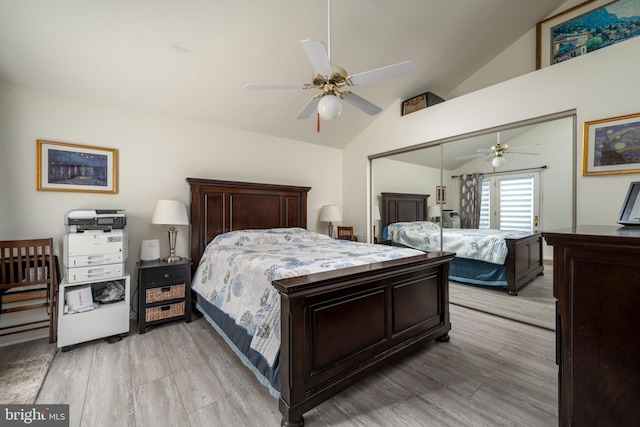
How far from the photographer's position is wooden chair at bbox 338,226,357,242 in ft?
15.1

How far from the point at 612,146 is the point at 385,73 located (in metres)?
2.22

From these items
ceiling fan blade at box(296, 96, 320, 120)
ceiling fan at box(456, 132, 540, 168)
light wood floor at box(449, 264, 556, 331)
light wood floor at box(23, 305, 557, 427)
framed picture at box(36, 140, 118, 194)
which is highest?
ceiling fan blade at box(296, 96, 320, 120)

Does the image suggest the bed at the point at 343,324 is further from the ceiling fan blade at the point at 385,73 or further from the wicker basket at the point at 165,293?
the ceiling fan blade at the point at 385,73

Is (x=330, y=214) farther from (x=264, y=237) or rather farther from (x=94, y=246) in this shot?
(x=94, y=246)

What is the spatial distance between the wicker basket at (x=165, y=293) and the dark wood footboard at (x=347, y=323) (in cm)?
188

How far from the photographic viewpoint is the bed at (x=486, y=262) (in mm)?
3277

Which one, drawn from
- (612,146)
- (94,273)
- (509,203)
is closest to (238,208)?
(94,273)

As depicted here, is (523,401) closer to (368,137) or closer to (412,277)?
(412,277)

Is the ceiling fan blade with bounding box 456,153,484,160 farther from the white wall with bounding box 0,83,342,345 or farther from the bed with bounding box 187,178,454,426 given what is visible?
the white wall with bounding box 0,83,342,345

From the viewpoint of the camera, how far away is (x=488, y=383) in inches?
75.1

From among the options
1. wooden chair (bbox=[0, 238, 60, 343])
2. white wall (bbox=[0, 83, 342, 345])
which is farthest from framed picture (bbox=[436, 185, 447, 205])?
wooden chair (bbox=[0, 238, 60, 343])

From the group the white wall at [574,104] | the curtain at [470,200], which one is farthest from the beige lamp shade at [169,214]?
the curtain at [470,200]

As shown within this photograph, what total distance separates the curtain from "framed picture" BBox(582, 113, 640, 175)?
42.6 inches

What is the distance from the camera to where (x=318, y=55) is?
1.67 meters
